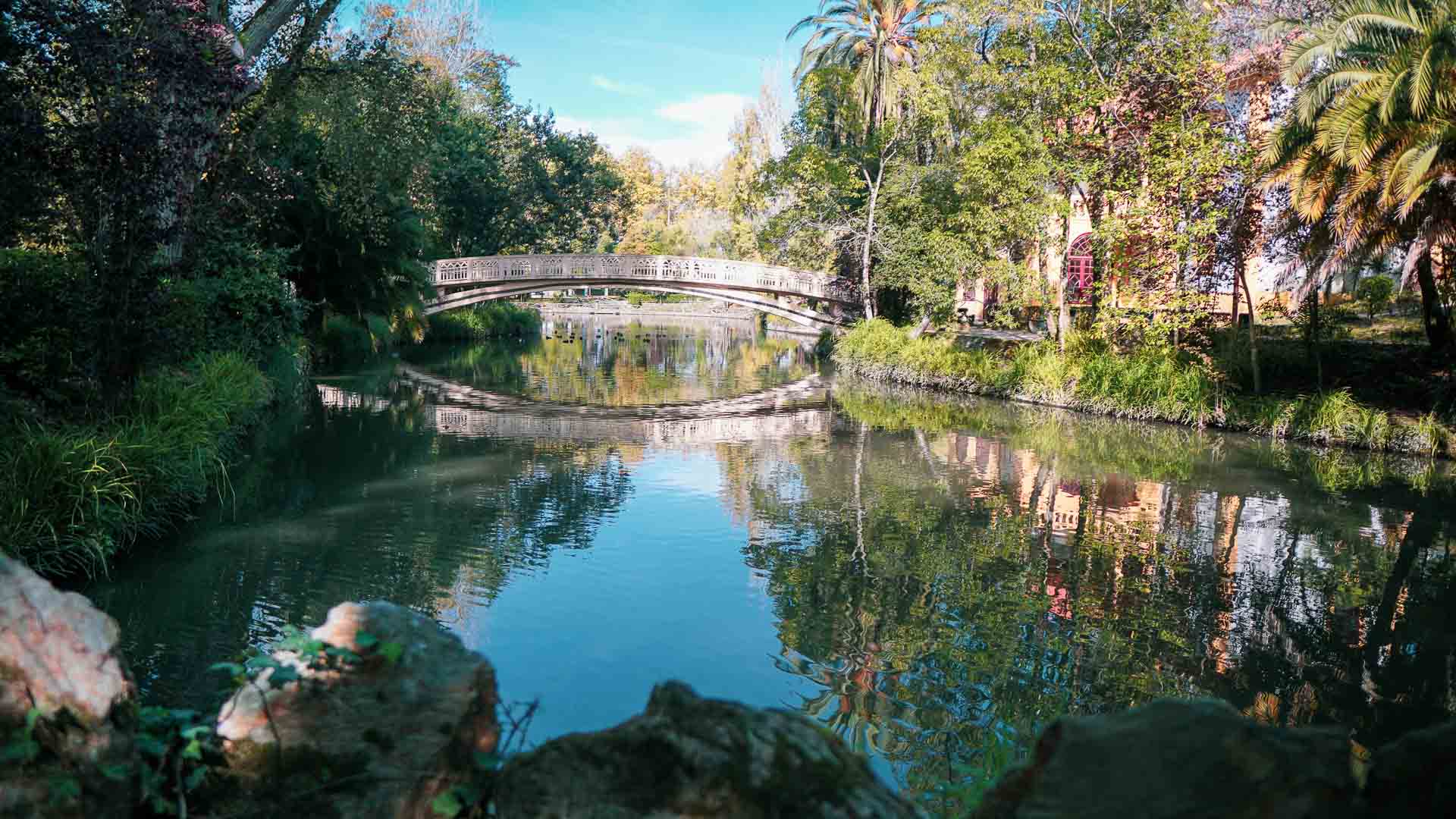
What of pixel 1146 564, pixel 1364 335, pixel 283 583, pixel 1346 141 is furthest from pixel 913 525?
pixel 1364 335

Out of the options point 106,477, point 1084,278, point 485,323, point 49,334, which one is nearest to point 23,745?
point 106,477

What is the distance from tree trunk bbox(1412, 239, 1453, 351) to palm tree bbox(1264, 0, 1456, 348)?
146 centimetres

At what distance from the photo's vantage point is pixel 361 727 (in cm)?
275

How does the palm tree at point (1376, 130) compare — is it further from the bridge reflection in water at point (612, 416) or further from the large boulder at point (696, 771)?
the large boulder at point (696, 771)

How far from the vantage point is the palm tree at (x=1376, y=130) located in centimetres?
1266

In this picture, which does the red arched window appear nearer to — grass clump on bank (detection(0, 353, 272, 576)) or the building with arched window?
the building with arched window

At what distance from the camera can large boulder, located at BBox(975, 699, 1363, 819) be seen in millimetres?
2143

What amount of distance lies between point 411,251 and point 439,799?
2607 centimetres

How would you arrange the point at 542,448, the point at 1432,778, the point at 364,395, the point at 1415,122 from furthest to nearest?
1. the point at 364,395
2. the point at 542,448
3. the point at 1415,122
4. the point at 1432,778

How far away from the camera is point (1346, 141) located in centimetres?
1320

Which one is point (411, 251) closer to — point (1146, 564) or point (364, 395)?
point (364, 395)

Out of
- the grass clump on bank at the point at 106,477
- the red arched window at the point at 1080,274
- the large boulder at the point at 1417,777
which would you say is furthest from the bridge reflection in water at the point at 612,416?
the large boulder at the point at 1417,777

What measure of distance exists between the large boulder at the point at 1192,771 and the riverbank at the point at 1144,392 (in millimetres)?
15597

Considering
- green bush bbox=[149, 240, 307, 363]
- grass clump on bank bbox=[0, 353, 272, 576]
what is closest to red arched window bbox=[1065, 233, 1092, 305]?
green bush bbox=[149, 240, 307, 363]
